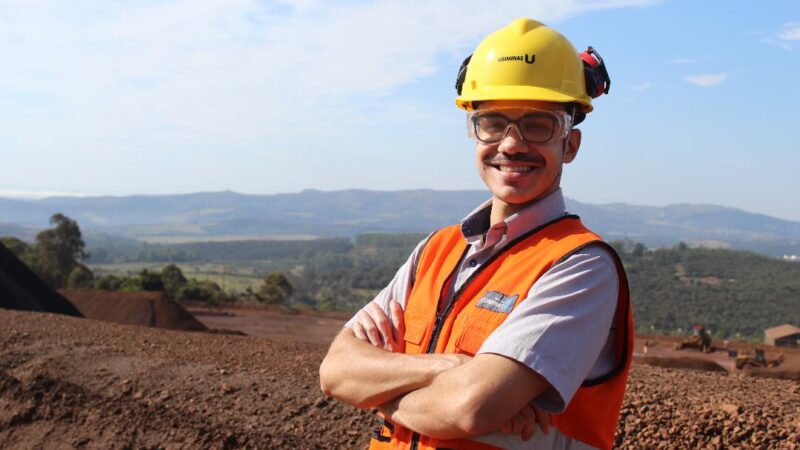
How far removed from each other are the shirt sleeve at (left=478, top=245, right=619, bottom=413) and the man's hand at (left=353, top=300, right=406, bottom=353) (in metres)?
0.54

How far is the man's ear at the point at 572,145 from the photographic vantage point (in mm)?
2892

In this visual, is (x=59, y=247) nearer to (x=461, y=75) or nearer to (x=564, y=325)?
(x=461, y=75)

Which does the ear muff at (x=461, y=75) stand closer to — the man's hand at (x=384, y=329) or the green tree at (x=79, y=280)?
the man's hand at (x=384, y=329)

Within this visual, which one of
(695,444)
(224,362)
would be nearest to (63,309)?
(224,362)

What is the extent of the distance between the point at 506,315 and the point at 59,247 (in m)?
52.8

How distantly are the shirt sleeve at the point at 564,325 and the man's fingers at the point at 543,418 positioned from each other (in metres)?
0.02

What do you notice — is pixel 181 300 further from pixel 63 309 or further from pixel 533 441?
pixel 533 441

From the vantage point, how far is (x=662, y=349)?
29.3 m

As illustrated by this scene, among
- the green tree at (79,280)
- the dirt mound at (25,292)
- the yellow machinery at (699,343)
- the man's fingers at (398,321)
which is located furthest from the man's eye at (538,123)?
the green tree at (79,280)

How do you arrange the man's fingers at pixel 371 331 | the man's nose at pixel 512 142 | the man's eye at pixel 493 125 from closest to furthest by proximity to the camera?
the man's nose at pixel 512 142, the man's eye at pixel 493 125, the man's fingers at pixel 371 331

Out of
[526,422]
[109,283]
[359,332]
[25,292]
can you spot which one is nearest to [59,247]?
[109,283]

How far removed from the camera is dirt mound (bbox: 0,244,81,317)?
19719mm

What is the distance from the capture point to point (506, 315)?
2553 mm

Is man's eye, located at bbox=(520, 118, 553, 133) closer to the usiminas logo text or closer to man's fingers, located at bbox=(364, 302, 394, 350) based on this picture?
the usiminas logo text
